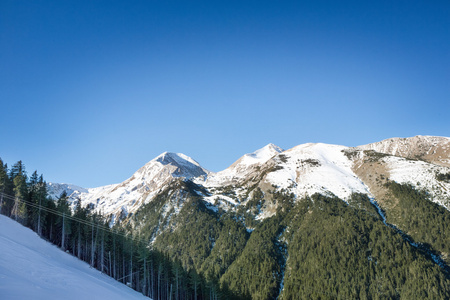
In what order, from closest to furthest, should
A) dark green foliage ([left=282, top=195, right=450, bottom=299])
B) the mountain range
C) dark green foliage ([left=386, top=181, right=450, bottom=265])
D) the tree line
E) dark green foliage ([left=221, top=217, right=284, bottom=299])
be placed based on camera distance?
the tree line, dark green foliage ([left=282, top=195, right=450, bottom=299]), the mountain range, dark green foliage ([left=221, top=217, right=284, bottom=299]), dark green foliage ([left=386, top=181, right=450, bottom=265])

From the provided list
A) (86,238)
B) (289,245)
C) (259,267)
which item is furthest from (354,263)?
(86,238)

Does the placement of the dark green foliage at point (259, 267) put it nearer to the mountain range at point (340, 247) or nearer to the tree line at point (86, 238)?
the mountain range at point (340, 247)

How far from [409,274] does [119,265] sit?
127 metres

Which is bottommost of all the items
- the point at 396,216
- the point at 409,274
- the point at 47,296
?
the point at 47,296

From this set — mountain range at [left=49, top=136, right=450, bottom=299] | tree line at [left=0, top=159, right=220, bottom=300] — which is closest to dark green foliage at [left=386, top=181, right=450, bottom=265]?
mountain range at [left=49, top=136, right=450, bottom=299]

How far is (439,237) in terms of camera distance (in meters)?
148

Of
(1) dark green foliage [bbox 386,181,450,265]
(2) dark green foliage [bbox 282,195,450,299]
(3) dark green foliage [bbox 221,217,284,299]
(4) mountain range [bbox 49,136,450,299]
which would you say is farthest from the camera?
(1) dark green foliage [bbox 386,181,450,265]

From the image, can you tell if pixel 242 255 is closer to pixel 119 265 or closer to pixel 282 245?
pixel 282 245

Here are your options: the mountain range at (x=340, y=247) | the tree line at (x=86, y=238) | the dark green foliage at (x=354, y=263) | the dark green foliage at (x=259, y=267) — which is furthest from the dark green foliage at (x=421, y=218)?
the tree line at (x=86, y=238)

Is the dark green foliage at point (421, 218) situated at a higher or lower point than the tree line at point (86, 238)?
higher

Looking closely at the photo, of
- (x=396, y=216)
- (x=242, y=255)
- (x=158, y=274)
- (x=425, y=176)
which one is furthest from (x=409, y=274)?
(x=158, y=274)

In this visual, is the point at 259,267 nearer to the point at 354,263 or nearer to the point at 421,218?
the point at 354,263

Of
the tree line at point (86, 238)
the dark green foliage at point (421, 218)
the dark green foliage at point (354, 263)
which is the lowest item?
the tree line at point (86, 238)

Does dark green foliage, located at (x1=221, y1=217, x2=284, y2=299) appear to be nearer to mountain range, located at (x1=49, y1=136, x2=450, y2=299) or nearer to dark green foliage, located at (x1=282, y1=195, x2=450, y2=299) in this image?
mountain range, located at (x1=49, y1=136, x2=450, y2=299)
